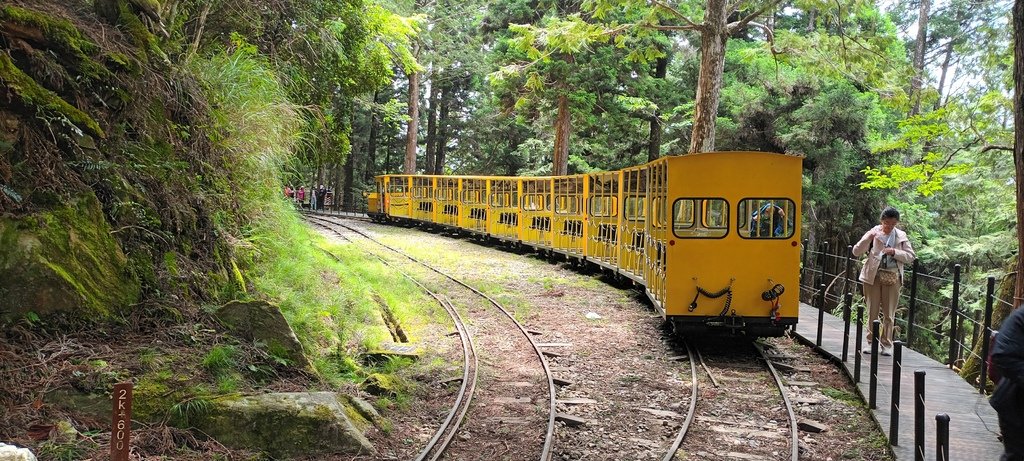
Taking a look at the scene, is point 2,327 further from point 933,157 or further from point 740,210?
point 933,157

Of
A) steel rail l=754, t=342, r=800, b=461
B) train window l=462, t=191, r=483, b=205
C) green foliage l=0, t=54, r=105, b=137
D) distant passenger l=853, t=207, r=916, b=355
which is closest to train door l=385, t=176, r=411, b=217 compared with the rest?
train window l=462, t=191, r=483, b=205

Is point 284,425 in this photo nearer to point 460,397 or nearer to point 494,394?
point 460,397

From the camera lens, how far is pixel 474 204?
86.6 ft

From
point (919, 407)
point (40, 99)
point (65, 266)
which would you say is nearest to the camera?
point (919, 407)

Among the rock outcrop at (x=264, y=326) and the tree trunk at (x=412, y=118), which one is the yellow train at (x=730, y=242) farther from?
the tree trunk at (x=412, y=118)

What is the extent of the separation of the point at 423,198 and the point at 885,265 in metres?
25.3

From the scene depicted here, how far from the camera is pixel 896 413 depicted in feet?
19.0

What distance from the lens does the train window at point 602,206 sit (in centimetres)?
1530

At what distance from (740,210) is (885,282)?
1.98 m

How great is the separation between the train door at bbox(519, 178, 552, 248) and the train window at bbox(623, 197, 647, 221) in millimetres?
6236

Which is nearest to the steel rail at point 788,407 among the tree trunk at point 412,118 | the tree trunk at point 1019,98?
the tree trunk at point 1019,98

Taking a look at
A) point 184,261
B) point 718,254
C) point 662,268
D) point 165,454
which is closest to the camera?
point 165,454

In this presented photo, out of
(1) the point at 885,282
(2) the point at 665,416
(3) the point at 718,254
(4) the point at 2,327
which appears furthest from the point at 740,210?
(4) the point at 2,327

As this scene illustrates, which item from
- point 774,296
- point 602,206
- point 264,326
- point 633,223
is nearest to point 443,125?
point 602,206
